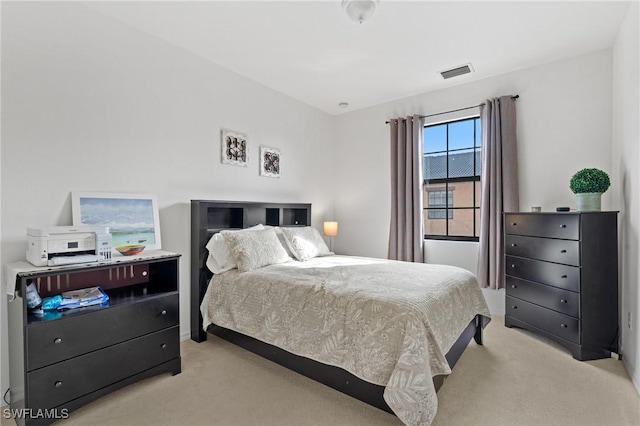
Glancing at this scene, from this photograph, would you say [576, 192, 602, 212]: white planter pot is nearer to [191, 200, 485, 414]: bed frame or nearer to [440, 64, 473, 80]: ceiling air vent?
[191, 200, 485, 414]: bed frame

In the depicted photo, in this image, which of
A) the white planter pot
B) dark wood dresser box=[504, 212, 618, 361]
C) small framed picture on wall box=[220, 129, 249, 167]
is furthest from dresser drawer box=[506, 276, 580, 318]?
small framed picture on wall box=[220, 129, 249, 167]

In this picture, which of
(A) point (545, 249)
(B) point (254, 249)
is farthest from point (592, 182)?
(B) point (254, 249)

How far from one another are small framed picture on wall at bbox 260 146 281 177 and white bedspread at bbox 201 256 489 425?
1.35 m

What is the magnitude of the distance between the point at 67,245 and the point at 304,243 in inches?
80.7

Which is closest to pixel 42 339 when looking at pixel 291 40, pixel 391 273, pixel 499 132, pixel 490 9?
pixel 391 273

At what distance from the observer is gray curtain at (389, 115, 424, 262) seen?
4.00m

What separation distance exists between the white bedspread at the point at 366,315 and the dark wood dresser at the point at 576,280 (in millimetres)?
683

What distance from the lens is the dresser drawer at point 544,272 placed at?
259cm

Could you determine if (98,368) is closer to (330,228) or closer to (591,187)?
(330,228)

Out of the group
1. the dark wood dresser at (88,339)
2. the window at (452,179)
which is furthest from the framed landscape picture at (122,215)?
the window at (452,179)

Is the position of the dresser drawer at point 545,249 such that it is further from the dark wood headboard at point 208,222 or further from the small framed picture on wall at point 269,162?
the small framed picture on wall at point 269,162

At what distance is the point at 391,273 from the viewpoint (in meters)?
2.56

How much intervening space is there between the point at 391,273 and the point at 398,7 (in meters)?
2.05

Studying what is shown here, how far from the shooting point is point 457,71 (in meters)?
3.43
